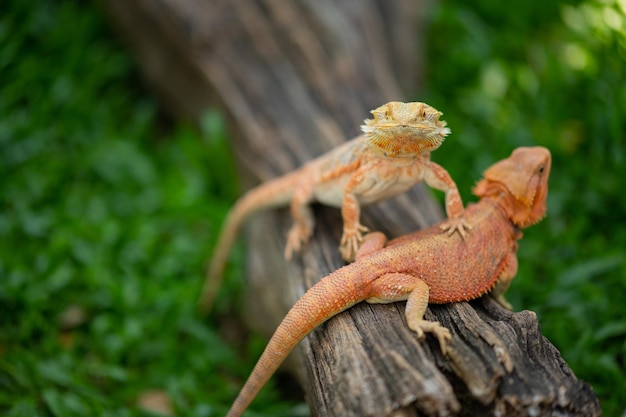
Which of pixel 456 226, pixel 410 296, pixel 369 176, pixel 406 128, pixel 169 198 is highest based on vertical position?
pixel 169 198

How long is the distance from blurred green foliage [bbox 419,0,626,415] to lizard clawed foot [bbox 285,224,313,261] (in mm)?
1460

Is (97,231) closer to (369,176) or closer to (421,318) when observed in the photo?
(369,176)

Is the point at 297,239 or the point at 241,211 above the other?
the point at 241,211

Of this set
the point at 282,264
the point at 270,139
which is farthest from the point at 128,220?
the point at 282,264

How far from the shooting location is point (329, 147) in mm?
4719

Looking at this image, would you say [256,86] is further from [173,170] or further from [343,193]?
[343,193]

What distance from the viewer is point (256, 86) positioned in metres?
5.44

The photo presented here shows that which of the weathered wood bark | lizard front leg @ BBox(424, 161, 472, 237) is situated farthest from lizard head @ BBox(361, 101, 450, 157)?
the weathered wood bark

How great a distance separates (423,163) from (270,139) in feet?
6.75

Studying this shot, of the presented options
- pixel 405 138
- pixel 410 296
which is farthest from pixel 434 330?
pixel 405 138

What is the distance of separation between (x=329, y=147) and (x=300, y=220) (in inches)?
42.8

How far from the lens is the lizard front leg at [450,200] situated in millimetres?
3111

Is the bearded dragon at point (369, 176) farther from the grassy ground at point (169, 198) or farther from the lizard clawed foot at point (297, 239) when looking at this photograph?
the grassy ground at point (169, 198)

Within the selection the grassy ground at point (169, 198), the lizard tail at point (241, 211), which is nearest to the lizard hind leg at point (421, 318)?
the lizard tail at point (241, 211)
